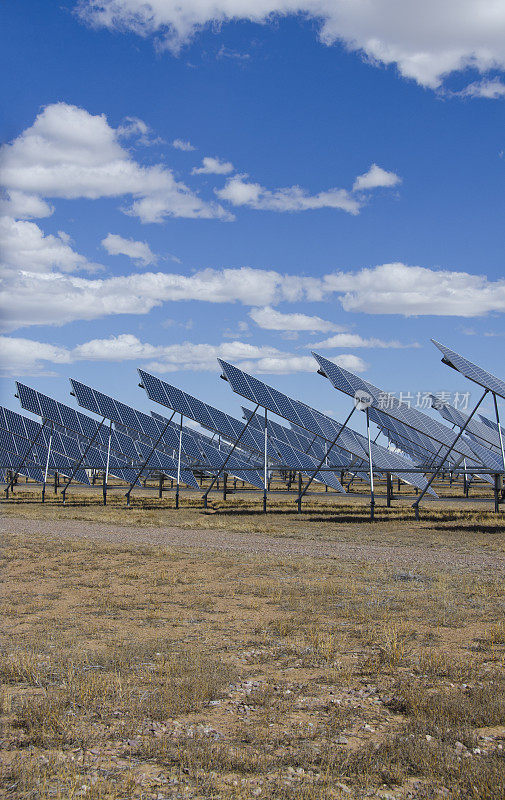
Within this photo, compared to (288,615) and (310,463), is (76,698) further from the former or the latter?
(310,463)

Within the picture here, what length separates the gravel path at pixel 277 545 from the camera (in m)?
22.2

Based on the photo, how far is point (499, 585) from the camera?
17359 millimetres

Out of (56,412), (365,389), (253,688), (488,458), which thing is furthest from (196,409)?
(253,688)

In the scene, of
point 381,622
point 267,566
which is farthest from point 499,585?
point 267,566

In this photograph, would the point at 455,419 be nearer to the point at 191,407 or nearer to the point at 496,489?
the point at 496,489

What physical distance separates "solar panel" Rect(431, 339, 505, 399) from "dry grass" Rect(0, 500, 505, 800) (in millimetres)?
16403

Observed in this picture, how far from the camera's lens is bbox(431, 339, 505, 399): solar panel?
108 feet

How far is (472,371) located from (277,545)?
45.6ft

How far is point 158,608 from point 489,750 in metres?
8.72

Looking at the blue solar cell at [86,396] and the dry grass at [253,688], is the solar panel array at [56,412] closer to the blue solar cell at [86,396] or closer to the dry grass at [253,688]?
the blue solar cell at [86,396]

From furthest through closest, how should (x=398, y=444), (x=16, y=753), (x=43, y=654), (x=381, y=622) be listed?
(x=398, y=444) → (x=381, y=622) → (x=43, y=654) → (x=16, y=753)

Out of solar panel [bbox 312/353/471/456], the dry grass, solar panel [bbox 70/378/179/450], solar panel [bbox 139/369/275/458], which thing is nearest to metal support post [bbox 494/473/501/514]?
solar panel [bbox 312/353/471/456]

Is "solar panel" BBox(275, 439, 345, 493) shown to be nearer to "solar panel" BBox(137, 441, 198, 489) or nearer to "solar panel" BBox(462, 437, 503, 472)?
"solar panel" BBox(137, 441, 198, 489)

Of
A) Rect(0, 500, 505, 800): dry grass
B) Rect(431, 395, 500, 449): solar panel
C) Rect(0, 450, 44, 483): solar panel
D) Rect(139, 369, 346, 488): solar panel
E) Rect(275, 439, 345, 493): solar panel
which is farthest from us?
Rect(0, 450, 44, 483): solar panel
